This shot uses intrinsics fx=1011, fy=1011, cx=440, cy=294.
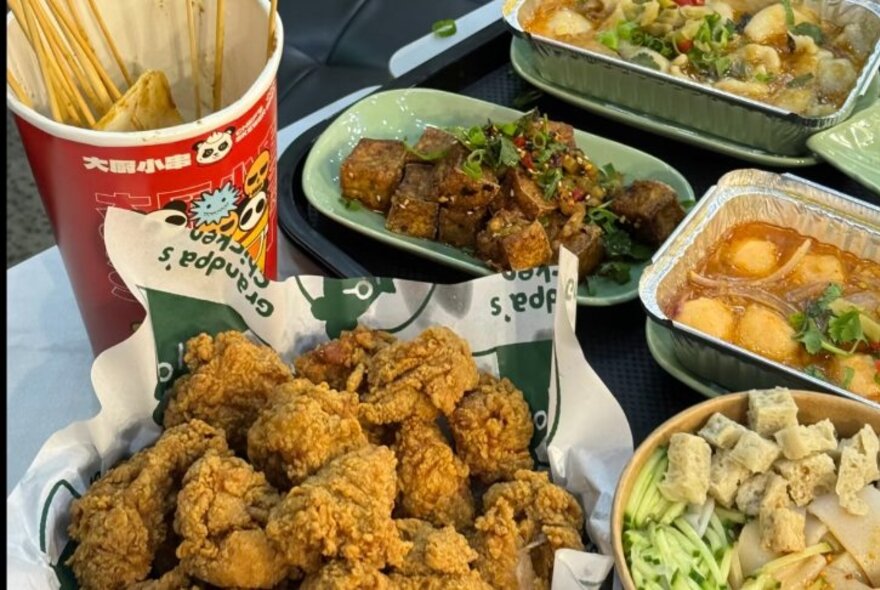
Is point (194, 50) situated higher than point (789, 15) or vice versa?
point (194, 50)

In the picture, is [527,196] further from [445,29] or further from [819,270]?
[445,29]

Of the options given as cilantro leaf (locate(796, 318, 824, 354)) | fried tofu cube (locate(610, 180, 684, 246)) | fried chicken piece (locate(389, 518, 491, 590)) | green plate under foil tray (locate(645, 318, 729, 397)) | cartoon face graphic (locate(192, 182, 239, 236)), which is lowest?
green plate under foil tray (locate(645, 318, 729, 397))

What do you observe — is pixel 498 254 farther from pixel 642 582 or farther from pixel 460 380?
pixel 642 582

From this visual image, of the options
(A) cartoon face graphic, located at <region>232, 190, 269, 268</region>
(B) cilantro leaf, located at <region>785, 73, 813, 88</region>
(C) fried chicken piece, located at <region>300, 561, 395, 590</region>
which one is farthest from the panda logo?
(B) cilantro leaf, located at <region>785, 73, 813, 88</region>

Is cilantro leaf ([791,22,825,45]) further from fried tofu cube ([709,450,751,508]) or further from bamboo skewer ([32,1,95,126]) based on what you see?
bamboo skewer ([32,1,95,126])

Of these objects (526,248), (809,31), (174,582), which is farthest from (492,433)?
(809,31)

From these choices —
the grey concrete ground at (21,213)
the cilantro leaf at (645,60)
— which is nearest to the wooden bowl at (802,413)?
the cilantro leaf at (645,60)
